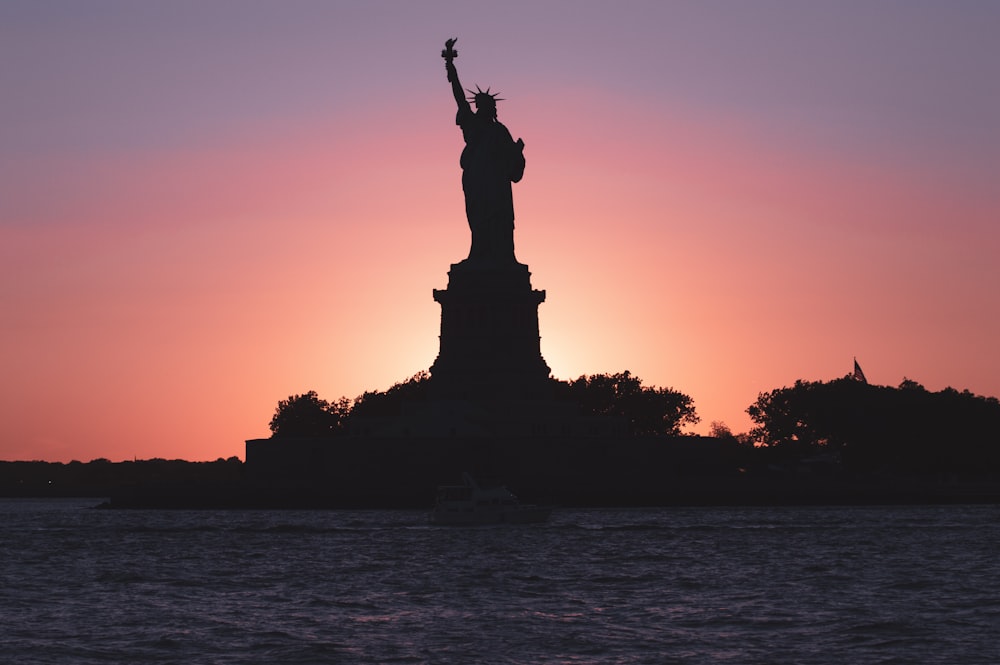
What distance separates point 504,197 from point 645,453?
1933cm

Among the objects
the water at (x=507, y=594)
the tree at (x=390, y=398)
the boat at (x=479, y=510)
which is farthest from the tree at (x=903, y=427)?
the boat at (x=479, y=510)

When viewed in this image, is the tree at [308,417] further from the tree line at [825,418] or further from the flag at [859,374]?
the flag at [859,374]

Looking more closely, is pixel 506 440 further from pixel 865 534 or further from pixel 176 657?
pixel 176 657

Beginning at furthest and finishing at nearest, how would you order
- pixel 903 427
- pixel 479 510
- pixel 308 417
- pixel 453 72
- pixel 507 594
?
pixel 308 417 < pixel 903 427 < pixel 453 72 < pixel 479 510 < pixel 507 594

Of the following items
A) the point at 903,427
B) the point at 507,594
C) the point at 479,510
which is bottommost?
the point at 507,594

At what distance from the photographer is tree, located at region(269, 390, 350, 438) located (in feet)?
578

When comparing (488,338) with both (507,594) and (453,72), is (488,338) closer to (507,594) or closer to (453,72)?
(453,72)

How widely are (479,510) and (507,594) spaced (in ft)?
112

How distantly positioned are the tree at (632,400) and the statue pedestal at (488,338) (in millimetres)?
47777

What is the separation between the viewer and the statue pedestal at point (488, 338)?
11888 centimetres

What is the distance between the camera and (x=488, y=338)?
119812 millimetres

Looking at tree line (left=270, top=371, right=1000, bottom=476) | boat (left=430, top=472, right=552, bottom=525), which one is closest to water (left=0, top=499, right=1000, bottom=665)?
boat (left=430, top=472, right=552, bottom=525)

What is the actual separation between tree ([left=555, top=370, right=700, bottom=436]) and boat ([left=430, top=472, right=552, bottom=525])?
256ft

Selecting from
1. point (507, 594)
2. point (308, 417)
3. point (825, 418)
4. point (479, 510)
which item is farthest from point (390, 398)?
point (507, 594)
